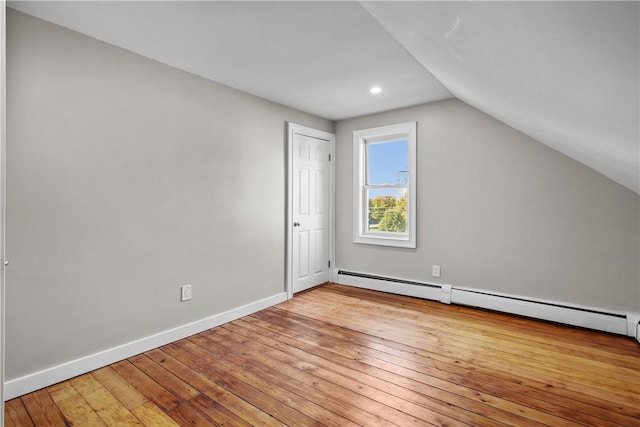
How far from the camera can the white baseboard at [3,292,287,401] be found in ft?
6.48

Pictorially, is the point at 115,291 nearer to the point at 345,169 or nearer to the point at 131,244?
the point at 131,244

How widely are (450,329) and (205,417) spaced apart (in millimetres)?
2170

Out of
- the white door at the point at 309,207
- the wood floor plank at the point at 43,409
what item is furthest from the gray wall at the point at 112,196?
the white door at the point at 309,207

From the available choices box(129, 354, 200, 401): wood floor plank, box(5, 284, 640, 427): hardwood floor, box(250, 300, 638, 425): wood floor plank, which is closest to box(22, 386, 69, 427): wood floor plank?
box(5, 284, 640, 427): hardwood floor

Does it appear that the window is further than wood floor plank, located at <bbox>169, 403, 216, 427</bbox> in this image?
Yes

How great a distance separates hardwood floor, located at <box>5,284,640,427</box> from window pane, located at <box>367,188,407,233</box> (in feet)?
4.74

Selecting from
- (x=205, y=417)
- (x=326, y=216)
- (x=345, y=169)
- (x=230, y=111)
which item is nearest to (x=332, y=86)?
(x=230, y=111)

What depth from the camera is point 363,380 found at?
6.98 feet

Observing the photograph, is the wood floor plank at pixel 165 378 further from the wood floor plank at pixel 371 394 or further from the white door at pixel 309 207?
the white door at pixel 309 207

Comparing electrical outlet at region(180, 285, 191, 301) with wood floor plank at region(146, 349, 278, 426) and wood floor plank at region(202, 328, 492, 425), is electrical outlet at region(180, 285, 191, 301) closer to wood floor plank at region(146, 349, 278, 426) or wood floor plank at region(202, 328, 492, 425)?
wood floor plank at region(146, 349, 278, 426)

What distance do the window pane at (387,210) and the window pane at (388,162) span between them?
0.14 metres

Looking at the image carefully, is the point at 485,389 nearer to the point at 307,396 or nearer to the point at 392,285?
the point at 307,396

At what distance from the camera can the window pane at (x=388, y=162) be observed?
4160 mm

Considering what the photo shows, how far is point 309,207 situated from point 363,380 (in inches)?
96.5
